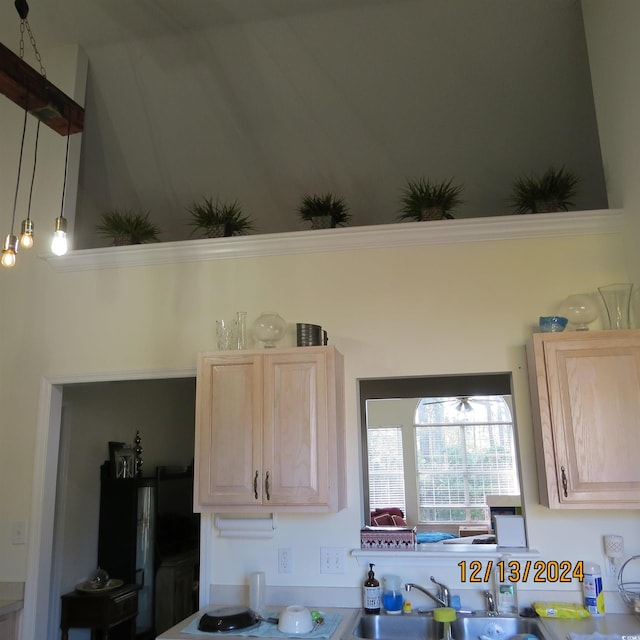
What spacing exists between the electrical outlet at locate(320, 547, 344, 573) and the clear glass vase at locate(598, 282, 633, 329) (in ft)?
5.56

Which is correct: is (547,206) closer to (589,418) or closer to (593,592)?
(589,418)

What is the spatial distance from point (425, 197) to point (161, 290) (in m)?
1.55

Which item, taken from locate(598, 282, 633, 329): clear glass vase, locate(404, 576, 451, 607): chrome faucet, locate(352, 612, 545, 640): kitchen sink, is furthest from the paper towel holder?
locate(598, 282, 633, 329): clear glass vase

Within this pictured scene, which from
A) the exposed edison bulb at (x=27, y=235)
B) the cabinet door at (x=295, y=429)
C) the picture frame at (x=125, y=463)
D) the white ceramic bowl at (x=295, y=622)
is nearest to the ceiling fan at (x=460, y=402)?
the picture frame at (x=125, y=463)

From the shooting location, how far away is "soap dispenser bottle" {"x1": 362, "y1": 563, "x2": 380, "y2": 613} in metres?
2.71

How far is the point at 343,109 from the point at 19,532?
3221 millimetres

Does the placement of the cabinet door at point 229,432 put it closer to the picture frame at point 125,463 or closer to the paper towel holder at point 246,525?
the paper towel holder at point 246,525

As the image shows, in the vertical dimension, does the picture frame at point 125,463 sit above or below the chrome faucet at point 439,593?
above

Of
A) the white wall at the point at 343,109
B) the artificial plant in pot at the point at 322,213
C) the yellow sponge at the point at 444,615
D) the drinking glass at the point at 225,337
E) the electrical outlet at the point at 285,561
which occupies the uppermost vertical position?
the white wall at the point at 343,109

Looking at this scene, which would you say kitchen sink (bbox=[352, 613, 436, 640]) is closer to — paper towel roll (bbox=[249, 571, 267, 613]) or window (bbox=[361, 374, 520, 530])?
paper towel roll (bbox=[249, 571, 267, 613])

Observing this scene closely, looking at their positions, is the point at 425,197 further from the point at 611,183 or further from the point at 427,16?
the point at 427,16

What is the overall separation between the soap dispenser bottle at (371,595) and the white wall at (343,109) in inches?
96.4

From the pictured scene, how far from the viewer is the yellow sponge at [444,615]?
2496 millimetres

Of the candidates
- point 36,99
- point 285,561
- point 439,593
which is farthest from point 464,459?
point 36,99
